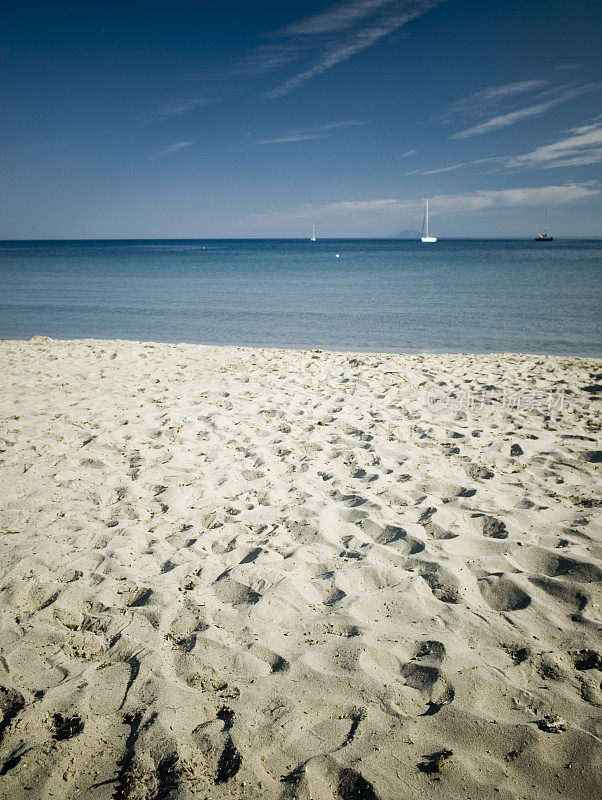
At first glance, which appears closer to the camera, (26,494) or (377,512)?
(377,512)

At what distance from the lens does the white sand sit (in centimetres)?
190

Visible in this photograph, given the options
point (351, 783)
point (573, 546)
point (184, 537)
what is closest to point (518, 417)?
point (573, 546)

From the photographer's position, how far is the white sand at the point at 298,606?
190 cm

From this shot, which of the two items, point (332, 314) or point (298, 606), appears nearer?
point (298, 606)

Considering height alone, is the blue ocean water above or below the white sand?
above

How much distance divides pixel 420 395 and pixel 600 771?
5.26m

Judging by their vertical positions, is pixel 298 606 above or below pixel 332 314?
below

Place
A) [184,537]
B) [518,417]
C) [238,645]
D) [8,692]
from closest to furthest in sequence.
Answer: [8,692] → [238,645] → [184,537] → [518,417]

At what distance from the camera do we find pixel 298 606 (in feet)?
9.24

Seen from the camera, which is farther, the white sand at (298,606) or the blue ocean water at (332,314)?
the blue ocean water at (332,314)

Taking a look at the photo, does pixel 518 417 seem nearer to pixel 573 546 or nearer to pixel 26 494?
pixel 573 546

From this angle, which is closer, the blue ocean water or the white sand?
the white sand

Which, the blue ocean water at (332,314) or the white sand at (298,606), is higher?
the blue ocean water at (332,314)

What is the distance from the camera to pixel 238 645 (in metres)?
2.52
